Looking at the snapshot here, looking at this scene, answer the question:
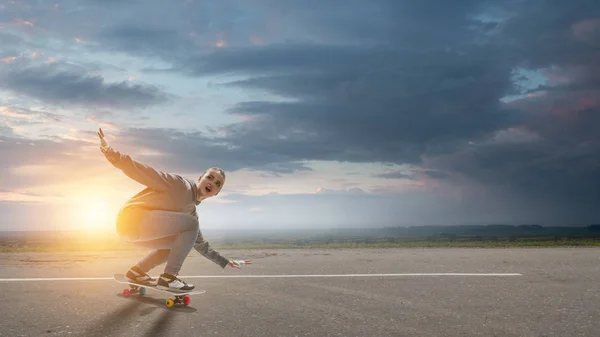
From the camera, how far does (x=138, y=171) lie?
5.44 metres

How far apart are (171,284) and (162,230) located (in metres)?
0.62

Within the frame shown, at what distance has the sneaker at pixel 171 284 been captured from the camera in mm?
5887

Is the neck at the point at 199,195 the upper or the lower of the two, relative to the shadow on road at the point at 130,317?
upper

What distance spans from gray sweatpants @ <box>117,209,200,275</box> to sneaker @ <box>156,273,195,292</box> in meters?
0.07

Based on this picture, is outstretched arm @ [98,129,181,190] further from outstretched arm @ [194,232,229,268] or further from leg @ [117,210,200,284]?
outstretched arm @ [194,232,229,268]

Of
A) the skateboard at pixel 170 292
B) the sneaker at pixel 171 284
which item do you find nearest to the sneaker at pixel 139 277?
the skateboard at pixel 170 292

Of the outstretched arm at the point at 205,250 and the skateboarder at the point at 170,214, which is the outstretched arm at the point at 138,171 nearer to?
the skateboarder at the point at 170,214

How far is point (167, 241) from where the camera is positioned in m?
6.25

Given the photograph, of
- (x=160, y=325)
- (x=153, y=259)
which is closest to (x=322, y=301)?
(x=160, y=325)

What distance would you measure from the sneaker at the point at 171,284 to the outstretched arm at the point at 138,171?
1053mm

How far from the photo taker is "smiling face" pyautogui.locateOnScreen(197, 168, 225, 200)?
5.82 metres

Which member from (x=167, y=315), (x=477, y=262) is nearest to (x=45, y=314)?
(x=167, y=315)

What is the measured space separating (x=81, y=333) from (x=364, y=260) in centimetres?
708

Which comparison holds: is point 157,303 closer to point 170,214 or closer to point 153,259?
point 153,259
